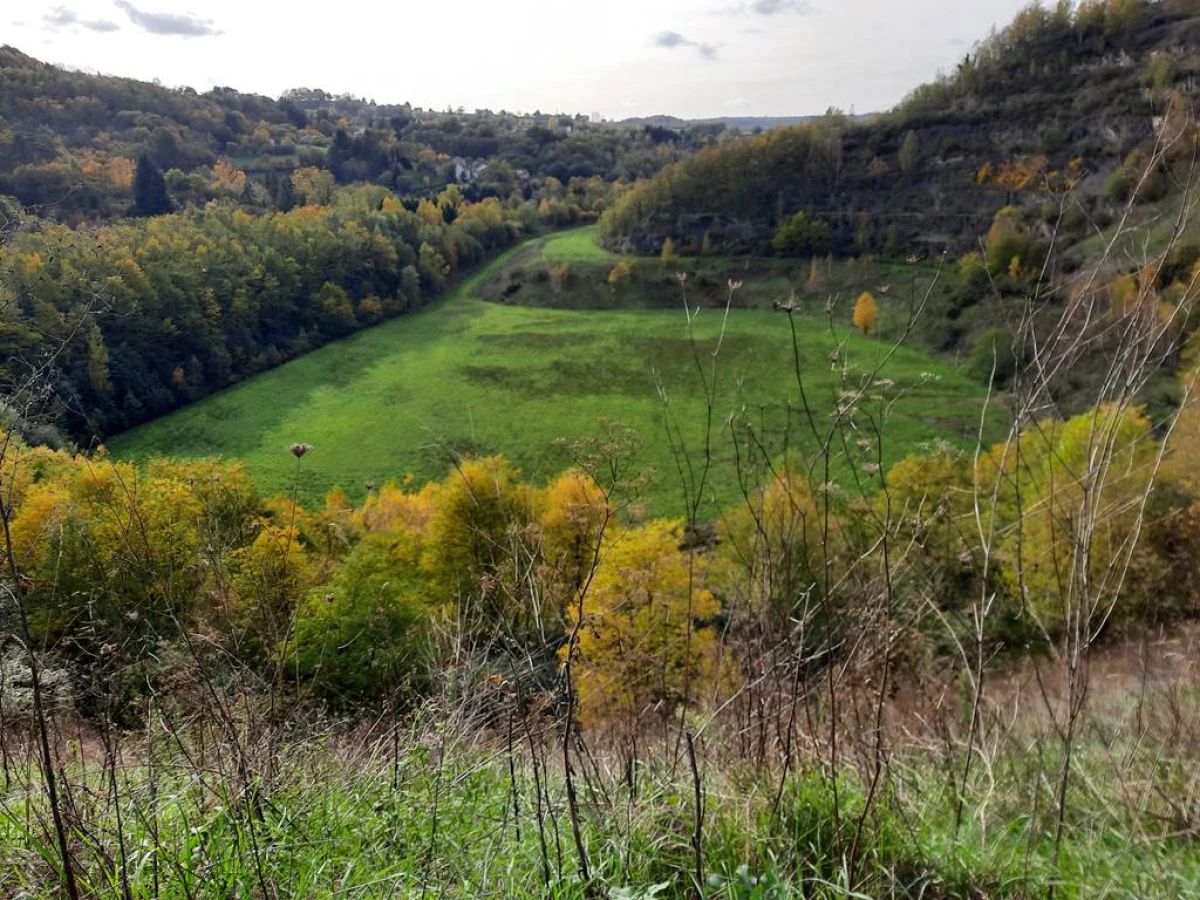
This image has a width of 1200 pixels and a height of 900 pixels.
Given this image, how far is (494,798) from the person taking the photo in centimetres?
299

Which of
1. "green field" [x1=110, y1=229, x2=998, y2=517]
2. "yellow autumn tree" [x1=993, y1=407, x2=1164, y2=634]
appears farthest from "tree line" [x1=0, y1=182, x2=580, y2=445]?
"yellow autumn tree" [x1=993, y1=407, x2=1164, y2=634]

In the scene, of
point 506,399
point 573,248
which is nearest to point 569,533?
point 506,399

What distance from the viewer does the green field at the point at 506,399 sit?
39156 mm

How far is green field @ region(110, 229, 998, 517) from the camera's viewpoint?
128 feet

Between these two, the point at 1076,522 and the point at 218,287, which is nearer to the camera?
the point at 1076,522

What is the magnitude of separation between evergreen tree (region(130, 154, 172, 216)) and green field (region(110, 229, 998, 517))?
25.0m

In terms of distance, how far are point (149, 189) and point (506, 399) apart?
47.3 metres

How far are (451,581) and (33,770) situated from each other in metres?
18.7

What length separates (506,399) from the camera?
164ft

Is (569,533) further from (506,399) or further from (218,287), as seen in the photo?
(218,287)

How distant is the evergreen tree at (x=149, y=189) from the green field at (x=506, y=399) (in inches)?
985

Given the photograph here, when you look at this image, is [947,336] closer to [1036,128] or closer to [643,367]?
[643,367]

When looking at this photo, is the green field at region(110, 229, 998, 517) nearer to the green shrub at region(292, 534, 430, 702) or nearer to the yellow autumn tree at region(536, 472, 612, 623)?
the yellow autumn tree at region(536, 472, 612, 623)

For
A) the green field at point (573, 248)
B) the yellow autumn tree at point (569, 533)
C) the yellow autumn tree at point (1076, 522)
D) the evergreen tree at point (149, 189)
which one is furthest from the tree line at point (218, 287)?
the evergreen tree at point (149, 189)
